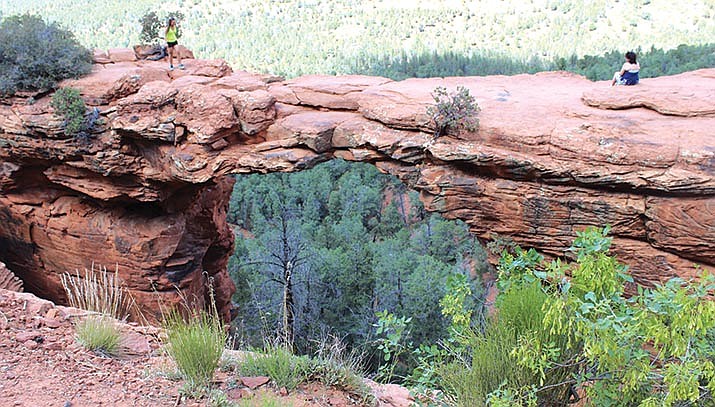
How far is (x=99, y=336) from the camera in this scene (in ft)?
14.2

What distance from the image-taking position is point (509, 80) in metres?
9.72

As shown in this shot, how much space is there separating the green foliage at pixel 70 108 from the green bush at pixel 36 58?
29.2 inches

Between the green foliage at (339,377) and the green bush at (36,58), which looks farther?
the green bush at (36,58)

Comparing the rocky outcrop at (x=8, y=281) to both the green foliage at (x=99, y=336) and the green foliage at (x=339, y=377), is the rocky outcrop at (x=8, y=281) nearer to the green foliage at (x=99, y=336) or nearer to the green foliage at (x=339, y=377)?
the green foliage at (x=99, y=336)

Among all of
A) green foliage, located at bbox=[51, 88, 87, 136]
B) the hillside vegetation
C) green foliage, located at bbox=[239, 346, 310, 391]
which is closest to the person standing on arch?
green foliage, located at bbox=[51, 88, 87, 136]

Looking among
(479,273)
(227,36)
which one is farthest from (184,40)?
(479,273)

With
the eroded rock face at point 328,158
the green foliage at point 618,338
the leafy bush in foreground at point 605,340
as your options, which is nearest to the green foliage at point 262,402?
the leafy bush in foreground at point 605,340

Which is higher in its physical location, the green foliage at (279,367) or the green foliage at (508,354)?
the green foliage at (508,354)

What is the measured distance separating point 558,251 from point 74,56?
8.77 m

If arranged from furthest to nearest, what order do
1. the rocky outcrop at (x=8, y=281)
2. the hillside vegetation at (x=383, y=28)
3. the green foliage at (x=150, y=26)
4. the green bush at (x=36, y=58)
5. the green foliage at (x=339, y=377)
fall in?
the hillside vegetation at (x=383, y=28) < the green foliage at (x=150, y=26) < the green bush at (x=36, y=58) < the rocky outcrop at (x=8, y=281) < the green foliage at (x=339, y=377)

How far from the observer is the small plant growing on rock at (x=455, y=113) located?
7273 millimetres

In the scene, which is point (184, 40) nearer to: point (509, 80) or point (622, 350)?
point (509, 80)

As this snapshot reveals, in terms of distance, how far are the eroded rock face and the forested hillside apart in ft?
6.57

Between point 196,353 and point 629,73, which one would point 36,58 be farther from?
point 629,73
